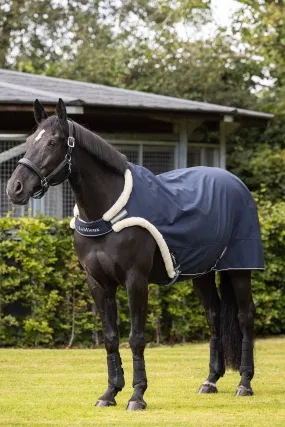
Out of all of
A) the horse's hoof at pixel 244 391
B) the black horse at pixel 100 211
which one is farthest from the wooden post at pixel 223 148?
the black horse at pixel 100 211

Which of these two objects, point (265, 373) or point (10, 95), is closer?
point (265, 373)

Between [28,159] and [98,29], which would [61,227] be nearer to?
[28,159]

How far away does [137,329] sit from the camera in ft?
24.7

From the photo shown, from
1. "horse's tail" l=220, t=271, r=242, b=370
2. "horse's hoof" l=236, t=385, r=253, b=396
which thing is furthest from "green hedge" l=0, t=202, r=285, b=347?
"horse's hoof" l=236, t=385, r=253, b=396

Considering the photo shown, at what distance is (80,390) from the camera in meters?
8.80

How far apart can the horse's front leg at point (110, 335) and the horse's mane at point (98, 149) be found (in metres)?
0.92

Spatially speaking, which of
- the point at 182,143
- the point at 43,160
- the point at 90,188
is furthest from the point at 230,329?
the point at 182,143

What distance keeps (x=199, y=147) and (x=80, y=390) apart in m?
10.3

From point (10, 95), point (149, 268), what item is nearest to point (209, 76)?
point (10, 95)

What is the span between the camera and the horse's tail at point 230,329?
875cm

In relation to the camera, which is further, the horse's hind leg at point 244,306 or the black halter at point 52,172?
the horse's hind leg at point 244,306

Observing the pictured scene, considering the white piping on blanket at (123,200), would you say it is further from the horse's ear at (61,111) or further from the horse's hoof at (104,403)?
the horse's hoof at (104,403)

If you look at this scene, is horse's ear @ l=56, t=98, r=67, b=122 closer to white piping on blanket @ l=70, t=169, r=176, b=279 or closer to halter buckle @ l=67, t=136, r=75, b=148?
halter buckle @ l=67, t=136, r=75, b=148

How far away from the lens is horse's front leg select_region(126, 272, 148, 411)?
24.3ft
